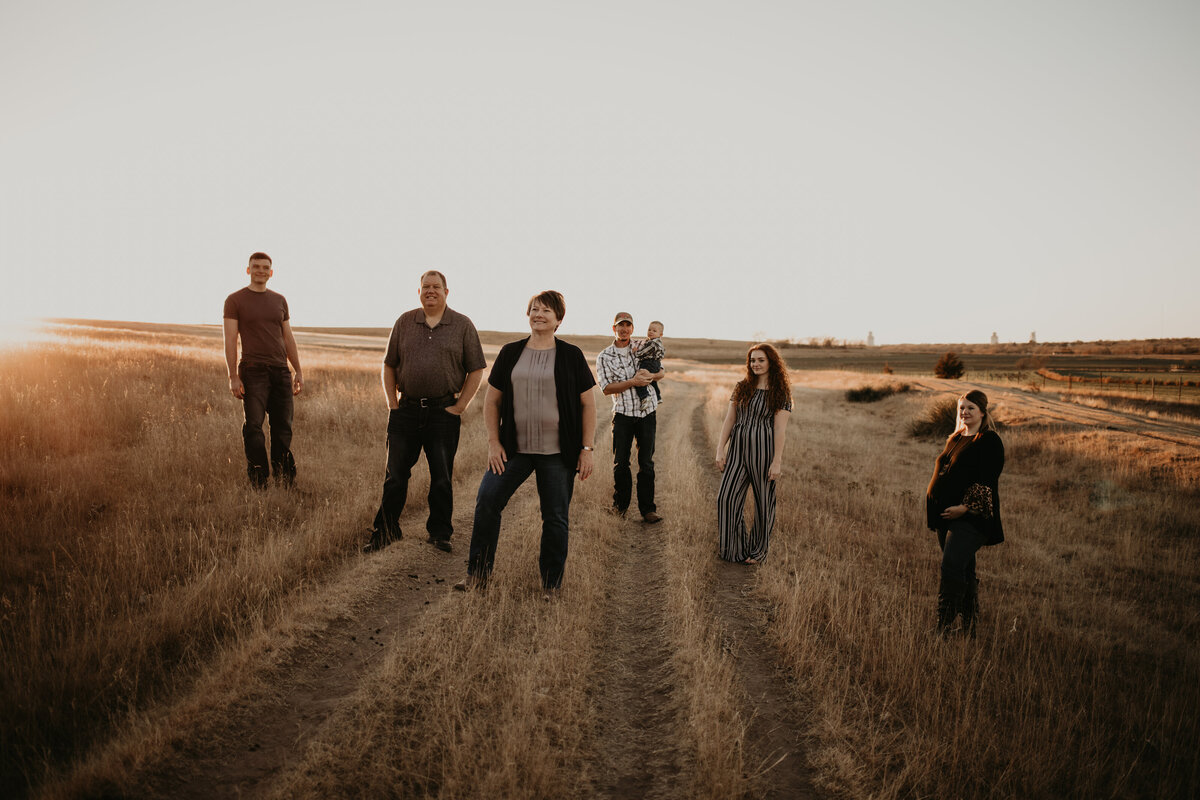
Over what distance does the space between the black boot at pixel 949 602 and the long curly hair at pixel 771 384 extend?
2083 millimetres

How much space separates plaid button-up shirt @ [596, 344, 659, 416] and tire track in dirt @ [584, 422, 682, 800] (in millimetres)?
2167

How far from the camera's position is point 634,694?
11.1 ft

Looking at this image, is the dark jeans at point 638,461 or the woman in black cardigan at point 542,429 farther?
the dark jeans at point 638,461

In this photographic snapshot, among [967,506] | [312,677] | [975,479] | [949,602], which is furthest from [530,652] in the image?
[975,479]

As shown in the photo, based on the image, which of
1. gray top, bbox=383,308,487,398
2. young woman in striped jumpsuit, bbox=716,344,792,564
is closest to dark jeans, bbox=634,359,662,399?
young woman in striped jumpsuit, bbox=716,344,792,564

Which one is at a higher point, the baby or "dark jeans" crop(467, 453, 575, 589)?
the baby

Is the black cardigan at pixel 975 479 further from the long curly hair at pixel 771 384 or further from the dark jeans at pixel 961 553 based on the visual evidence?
the long curly hair at pixel 771 384

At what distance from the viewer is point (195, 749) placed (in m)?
2.69

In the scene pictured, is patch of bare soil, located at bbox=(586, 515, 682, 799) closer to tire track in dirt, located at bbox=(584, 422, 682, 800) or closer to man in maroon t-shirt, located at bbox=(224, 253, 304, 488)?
tire track in dirt, located at bbox=(584, 422, 682, 800)

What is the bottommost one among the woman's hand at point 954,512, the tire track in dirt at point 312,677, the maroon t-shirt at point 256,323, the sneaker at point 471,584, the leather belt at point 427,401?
the tire track in dirt at point 312,677

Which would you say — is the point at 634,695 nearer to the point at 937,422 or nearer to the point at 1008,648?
the point at 1008,648

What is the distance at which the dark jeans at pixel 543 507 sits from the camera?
14.5 ft

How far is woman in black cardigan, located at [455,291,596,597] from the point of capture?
14.2 ft

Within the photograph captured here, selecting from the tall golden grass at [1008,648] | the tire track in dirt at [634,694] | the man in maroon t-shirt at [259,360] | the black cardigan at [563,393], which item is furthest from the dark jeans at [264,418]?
the tall golden grass at [1008,648]
